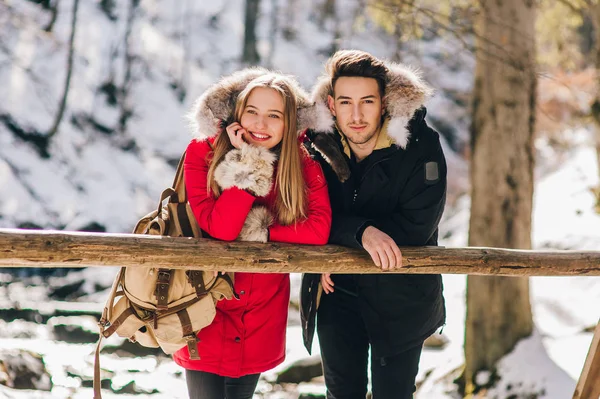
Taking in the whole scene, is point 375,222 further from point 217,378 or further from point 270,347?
point 217,378

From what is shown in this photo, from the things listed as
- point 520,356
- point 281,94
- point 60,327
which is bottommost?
point 60,327

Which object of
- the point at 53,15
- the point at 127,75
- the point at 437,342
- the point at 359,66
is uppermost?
the point at 53,15

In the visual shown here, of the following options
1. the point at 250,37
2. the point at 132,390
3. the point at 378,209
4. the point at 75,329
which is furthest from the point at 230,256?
the point at 250,37

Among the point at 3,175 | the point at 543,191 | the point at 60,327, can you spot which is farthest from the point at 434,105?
the point at 60,327

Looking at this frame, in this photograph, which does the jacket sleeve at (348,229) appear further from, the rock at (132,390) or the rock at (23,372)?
the rock at (23,372)

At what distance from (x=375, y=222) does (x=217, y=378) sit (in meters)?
1.07

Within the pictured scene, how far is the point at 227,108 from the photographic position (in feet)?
10.5

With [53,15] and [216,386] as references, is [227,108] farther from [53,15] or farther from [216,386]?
[53,15]

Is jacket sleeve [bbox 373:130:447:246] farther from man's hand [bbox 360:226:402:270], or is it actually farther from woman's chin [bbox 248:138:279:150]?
woman's chin [bbox 248:138:279:150]

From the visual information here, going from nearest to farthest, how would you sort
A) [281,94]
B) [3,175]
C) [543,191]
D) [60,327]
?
[281,94], [60,327], [543,191], [3,175]

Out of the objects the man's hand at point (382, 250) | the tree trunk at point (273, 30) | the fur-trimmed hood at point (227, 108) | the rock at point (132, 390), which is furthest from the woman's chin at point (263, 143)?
the tree trunk at point (273, 30)

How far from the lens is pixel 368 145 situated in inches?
130

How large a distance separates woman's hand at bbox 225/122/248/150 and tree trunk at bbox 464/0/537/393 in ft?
12.8

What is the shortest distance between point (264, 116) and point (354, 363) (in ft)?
4.33
